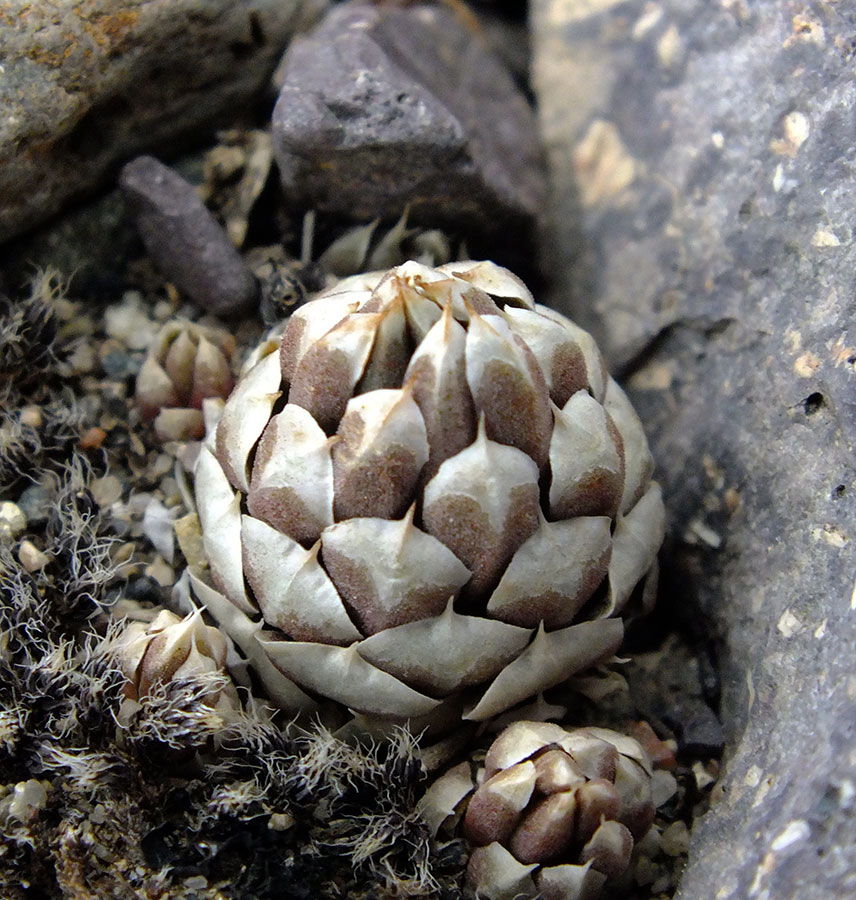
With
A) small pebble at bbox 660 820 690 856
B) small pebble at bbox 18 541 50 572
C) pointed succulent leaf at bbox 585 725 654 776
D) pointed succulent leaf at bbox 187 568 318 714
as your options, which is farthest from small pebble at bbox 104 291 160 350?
small pebble at bbox 660 820 690 856

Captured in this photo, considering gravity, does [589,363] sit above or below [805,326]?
below

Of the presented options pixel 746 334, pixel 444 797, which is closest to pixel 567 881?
pixel 444 797

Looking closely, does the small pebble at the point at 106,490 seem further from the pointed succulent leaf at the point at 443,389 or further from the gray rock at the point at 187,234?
the pointed succulent leaf at the point at 443,389

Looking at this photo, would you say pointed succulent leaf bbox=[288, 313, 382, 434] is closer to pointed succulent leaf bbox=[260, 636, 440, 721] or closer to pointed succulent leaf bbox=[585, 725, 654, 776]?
pointed succulent leaf bbox=[260, 636, 440, 721]

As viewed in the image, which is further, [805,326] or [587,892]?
[805,326]

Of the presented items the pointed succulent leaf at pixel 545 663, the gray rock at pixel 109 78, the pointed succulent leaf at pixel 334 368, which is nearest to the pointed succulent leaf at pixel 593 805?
the pointed succulent leaf at pixel 545 663

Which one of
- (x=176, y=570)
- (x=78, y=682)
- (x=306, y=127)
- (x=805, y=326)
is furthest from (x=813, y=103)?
(x=78, y=682)

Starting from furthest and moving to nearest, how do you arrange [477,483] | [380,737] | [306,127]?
1. [306,127]
2. [380,737]
3. [477,483]

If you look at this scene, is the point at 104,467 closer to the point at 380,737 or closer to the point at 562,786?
the point at 380,737
